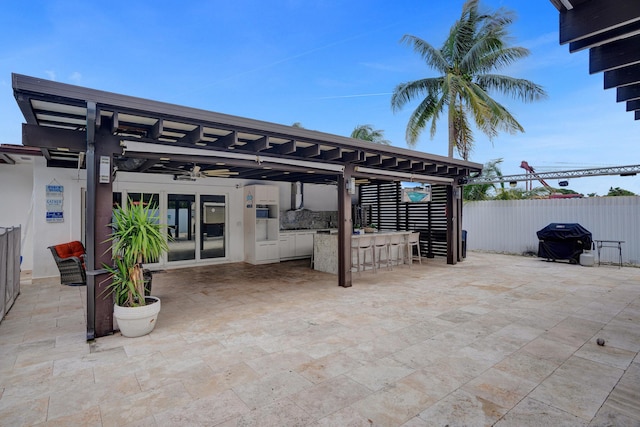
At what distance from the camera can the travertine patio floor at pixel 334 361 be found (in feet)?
7.20

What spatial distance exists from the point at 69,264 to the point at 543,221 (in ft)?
39.2

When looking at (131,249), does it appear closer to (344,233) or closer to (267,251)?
(344,233)

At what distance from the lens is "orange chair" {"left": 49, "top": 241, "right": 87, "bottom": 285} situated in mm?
5906

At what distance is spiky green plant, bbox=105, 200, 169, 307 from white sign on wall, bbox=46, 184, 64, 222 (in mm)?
4356

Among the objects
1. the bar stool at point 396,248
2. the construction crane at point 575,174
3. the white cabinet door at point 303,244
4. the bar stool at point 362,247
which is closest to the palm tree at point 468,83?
the construction crane at point 575,174

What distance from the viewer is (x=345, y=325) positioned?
3930mm

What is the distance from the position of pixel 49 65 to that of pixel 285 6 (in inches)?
401

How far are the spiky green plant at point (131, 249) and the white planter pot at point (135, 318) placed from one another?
0.40ft

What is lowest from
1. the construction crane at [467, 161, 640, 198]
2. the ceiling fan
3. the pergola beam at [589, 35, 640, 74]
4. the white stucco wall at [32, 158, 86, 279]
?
the white stucco wall at [32, 158, 86, 279]

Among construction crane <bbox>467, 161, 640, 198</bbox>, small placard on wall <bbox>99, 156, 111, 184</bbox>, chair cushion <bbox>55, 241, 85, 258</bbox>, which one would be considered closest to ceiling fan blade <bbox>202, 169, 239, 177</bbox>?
chair cushion <bbox>55, 241, 85, 258</bbox>

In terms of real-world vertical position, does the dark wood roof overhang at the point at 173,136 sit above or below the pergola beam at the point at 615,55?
below

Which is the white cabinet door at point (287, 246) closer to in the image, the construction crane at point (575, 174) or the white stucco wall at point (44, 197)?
the white stucco wall at point (44, 197)

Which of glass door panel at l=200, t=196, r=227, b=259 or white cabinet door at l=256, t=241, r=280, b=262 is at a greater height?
glass door panel at l=200, t=196, r=227, b=259

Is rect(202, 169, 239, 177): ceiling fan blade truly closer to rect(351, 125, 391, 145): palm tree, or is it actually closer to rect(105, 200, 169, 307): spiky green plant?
rect(105, 200, 169, 307): spiky green plant
